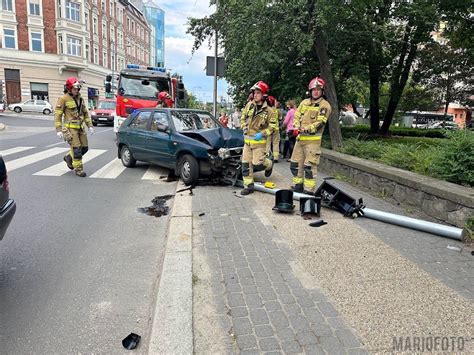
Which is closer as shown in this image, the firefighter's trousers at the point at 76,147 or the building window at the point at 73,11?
the firefighter's trousers at the point at 76,147

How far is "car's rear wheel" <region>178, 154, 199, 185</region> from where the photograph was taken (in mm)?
7363

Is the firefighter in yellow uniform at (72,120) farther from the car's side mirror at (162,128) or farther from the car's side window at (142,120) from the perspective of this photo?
the car's side mirror at (162,128)

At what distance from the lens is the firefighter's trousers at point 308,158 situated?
6.46 metres

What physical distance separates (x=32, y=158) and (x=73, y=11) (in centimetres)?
Answer: 4218

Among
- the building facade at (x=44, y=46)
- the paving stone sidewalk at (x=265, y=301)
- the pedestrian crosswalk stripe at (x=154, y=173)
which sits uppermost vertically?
the building facade at (x=44, y=46)

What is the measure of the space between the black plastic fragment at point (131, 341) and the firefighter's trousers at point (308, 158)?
4385 mm

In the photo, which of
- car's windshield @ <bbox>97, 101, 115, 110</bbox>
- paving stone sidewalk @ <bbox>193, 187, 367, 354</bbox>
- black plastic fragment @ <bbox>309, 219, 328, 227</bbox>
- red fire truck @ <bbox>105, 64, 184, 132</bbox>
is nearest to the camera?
paving stone sidewalk @ <bbox>193, 187, 367, 354</bbox>

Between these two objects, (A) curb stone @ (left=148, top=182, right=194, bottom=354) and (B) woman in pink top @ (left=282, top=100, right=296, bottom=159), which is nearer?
(A) curb stone @ (left=148, top=182, right=194, bottom=354)

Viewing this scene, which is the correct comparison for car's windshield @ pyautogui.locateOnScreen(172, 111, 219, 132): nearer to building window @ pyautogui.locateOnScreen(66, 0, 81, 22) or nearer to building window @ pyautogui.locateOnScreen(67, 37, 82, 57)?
building window @ pyautogui.locateOnScreen(67, 37, 82, 57)

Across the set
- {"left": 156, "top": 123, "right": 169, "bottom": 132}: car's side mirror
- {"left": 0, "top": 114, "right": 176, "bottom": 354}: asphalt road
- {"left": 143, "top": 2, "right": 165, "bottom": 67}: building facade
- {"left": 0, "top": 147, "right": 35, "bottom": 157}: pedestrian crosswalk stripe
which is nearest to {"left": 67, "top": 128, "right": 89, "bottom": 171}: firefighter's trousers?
{"left": 0, "top": 114, "right": 176, "bottom": 354}: asphalt road

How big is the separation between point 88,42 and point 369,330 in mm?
53251

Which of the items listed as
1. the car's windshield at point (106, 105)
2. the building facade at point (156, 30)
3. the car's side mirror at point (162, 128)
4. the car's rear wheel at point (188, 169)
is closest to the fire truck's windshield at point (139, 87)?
the car's side mirror at point (162, 128)

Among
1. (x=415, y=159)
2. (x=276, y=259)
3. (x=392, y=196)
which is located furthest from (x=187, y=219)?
(x=415, y=159)

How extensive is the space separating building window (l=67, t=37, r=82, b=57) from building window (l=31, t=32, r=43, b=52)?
2.91 m
